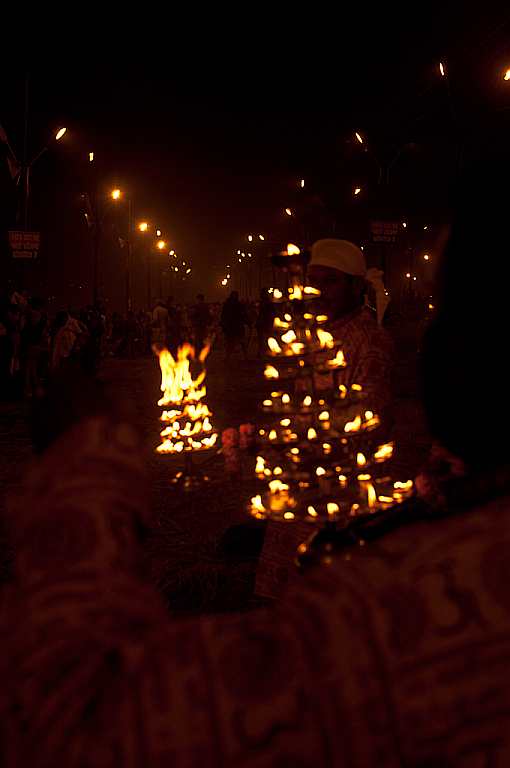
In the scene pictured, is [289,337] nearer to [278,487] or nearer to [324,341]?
[324,341]

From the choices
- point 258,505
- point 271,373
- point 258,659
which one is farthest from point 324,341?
point 258,659

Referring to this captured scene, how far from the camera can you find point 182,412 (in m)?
2.35

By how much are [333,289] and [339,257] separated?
0.17m

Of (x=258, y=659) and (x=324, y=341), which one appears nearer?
(x=258, y=659)

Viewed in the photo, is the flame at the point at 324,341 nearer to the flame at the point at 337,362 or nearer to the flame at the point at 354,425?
the flame at the point at 337,362

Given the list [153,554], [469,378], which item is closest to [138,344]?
[153,554]

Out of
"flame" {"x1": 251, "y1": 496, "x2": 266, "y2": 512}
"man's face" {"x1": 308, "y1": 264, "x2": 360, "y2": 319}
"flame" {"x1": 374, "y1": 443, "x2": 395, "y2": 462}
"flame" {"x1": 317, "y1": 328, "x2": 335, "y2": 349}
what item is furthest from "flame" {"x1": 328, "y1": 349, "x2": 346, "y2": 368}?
"man's face" {"x1": 308, "y1": 264, "x2": 360, "y2": 319}

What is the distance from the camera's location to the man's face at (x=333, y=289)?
3648 mm

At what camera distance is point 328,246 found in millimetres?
3711

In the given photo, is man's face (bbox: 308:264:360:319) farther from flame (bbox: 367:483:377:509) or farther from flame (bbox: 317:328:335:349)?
flame (bbox: 367:483:377:509)

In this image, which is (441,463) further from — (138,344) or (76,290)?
(76,290)

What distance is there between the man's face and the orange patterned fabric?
2654 mm

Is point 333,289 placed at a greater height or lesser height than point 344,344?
greater

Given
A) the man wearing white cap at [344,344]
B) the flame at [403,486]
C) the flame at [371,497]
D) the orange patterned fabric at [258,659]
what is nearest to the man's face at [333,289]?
the man wearing white cap at [344,344]
